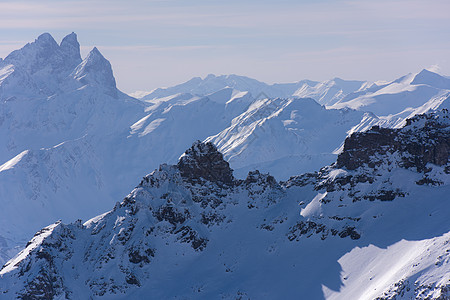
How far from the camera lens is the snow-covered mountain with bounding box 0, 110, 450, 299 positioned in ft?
311

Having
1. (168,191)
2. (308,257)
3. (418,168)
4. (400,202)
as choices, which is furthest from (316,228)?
(168,191)

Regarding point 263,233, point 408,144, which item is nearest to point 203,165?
point 263,233

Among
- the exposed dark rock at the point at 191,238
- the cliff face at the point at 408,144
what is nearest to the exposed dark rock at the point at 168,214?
the exposed dark rock at the point at 191,238

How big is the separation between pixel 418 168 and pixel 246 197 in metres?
39.1

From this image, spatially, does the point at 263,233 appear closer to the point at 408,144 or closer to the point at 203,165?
the point at 203,165

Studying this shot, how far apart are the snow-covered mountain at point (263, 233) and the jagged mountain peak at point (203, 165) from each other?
0.27 meters

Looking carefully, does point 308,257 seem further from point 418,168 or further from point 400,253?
point 418,168

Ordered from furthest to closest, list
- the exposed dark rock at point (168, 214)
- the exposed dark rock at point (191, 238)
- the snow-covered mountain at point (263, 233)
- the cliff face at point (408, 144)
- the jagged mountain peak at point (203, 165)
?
1. the jagged mountain peak at point (203, 165)
2. the exposed dark rock at point (168, 214)
3. the exposed dark rock at point (191, 238)
4. the cliff face at point (408, 144)
5. the snow-covered mountain at point (263, 233)

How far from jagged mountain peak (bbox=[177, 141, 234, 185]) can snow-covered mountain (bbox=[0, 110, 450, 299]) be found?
267 millimetres

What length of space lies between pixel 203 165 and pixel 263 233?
23.7 m

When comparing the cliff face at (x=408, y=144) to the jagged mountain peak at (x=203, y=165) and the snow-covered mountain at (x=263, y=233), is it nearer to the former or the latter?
the snow-covered mountain at (x=263, y=233)

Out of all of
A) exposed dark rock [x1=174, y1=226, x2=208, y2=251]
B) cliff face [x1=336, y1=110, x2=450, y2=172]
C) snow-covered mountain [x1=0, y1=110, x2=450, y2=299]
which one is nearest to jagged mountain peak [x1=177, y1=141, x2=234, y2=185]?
snow-covered mountain [x1=0, y1=110, x2=450, y2=299]

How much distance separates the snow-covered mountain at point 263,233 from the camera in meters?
94.8

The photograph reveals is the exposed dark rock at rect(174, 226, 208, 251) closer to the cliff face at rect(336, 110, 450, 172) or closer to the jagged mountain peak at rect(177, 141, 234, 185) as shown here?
the jagged mountain peak at rect(177, 141, 234, 185)
